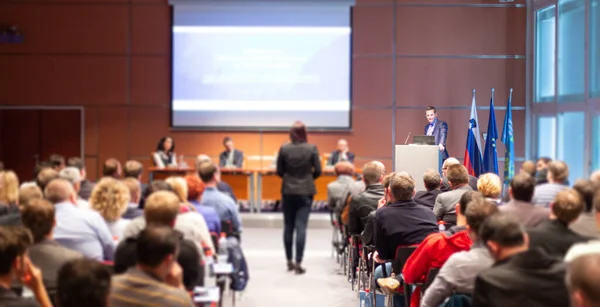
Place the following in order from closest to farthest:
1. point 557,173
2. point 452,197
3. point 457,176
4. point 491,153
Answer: point 452,197 → point 457,176 → point 557,173 → point 491,153

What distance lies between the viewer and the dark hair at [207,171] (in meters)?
6.06

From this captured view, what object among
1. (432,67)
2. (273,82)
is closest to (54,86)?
(273,82)

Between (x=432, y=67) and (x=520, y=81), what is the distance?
5.09 feet

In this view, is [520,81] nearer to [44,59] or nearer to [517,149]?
[517,149]

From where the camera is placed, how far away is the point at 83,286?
2.56m

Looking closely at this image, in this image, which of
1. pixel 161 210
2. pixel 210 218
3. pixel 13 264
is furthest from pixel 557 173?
pixel 13 264

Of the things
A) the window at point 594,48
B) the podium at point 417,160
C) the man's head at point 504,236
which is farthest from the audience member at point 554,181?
the window at point 594,48

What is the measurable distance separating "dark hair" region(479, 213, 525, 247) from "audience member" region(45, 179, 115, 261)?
85.0 inches

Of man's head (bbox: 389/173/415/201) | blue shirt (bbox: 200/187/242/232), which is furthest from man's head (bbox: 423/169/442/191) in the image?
blue shirt (bbox: 200/187/242/232)

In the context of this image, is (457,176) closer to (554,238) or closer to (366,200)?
(366,200)

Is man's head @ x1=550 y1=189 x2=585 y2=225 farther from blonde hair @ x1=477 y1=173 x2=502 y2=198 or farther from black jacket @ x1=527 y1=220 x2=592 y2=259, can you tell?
blonde hair @ x1=477 y1=173 x2=502 y2=198

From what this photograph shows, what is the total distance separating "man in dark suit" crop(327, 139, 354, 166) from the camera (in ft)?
40.9

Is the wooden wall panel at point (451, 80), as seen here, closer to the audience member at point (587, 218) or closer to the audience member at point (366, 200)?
the audience member at point (366, 200)

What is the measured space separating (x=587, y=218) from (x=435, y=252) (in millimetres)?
1070
